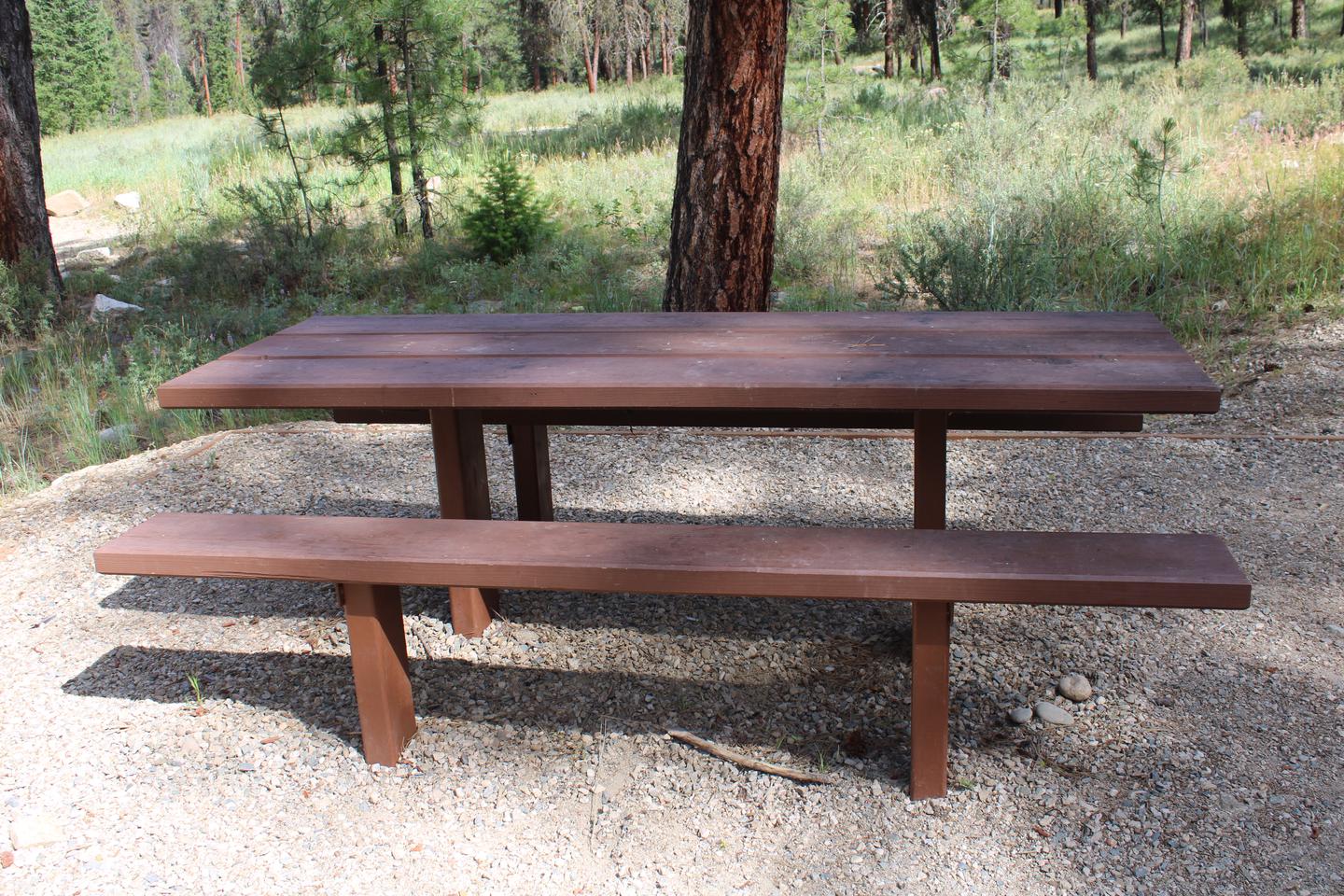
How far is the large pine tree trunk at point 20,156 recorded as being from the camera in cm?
714

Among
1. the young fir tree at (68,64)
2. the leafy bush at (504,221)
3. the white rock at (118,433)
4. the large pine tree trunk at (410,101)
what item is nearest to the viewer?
the white rock at (118,433)

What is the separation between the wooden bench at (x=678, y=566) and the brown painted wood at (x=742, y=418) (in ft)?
2.52

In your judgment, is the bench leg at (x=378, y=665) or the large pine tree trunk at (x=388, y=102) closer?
the bench leg at (x=378, y=665)

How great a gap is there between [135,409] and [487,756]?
12.8 ft

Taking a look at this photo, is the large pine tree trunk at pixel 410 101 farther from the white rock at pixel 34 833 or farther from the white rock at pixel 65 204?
the white rock at pixel 34 833

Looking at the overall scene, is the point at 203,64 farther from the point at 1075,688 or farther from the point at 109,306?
the point at 1075,688

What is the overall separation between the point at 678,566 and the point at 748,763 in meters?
0.60

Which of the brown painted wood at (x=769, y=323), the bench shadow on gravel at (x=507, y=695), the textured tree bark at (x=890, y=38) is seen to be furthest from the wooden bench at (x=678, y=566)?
the textured tree bark at (x=890, y=38)

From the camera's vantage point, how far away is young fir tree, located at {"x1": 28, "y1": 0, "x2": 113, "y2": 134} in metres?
33.8

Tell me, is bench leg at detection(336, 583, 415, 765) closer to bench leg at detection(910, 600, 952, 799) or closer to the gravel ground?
the gravel ground

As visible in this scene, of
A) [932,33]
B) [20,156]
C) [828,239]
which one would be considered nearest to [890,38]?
[932,33]

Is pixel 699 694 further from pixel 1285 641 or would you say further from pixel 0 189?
pixel 0 189

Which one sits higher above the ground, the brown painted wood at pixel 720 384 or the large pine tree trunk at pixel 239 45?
the large pine tree trunk at pixel 239 45

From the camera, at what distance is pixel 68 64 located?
34.8 m
